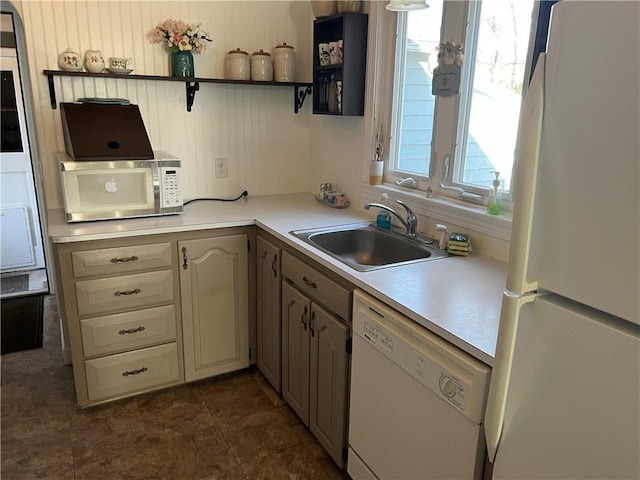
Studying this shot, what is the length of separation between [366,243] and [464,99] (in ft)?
2.48

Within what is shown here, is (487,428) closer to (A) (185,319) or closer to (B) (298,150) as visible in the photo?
(A) (185,319)

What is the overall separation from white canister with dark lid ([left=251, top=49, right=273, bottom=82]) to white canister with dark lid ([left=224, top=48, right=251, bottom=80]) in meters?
0.04

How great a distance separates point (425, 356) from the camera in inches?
53.7

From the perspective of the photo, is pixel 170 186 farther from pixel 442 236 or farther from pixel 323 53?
pixel 442 236

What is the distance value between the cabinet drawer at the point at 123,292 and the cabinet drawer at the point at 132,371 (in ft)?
0.82

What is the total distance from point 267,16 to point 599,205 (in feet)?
8.16

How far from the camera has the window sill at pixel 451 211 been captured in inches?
72.7

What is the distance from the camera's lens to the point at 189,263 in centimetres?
233

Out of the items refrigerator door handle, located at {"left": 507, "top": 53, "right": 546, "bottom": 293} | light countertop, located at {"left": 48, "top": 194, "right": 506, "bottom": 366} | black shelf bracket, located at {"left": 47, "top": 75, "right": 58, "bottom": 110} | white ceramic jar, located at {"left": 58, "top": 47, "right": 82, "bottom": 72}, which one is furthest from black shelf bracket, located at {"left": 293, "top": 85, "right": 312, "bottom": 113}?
refrigerator door handle, located at {"left": 507, "top": 53, "right": 546, "bottom": 293}

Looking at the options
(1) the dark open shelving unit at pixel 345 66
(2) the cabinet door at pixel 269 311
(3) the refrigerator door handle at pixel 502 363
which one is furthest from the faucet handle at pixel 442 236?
(3) the refrigerator door handle at pixel 502 363

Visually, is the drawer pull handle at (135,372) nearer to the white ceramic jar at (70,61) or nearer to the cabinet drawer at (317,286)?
the cabinet drawer at (317,286)

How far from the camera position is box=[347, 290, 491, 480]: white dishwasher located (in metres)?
1.24

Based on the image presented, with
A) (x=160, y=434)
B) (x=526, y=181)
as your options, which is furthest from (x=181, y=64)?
(x=526, y=181)

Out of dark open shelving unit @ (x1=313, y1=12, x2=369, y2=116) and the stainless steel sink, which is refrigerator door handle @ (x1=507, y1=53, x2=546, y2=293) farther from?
dark open shelving unit @ (x1=313, y1=12, x2=369, y2=116)
